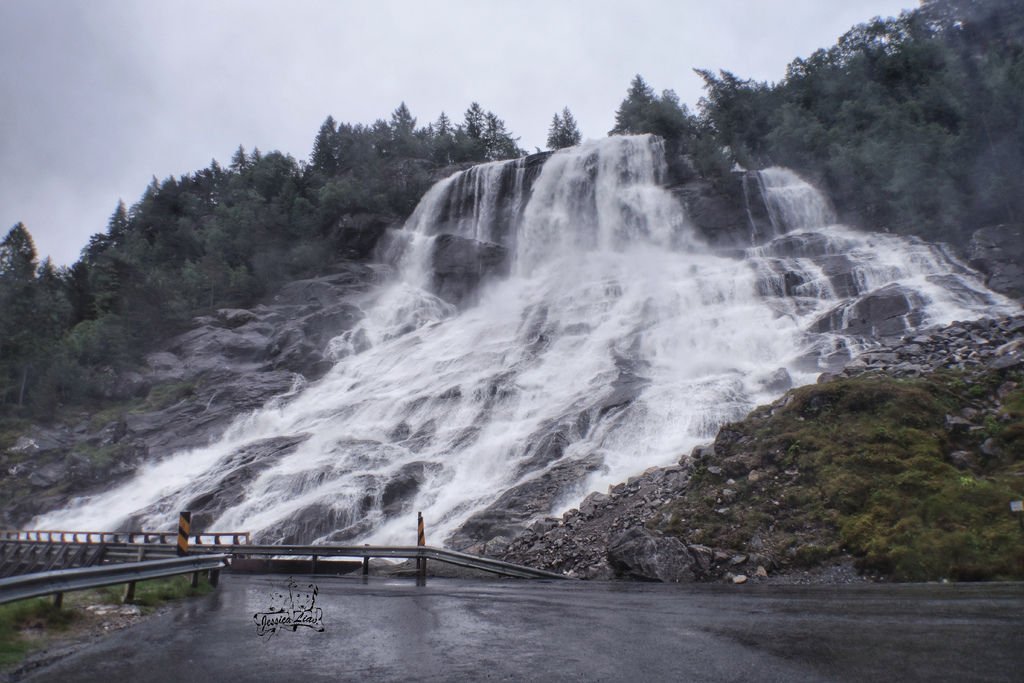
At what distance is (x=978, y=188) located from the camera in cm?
4425

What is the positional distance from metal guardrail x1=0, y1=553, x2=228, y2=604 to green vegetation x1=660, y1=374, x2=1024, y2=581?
1048 cm

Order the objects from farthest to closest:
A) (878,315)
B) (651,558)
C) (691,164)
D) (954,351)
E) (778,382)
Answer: (691,164)
(878,315)
(778,382)
(954,351)
(651,558)

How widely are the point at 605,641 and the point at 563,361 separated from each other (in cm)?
2614

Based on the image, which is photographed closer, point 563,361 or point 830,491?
point 830,491

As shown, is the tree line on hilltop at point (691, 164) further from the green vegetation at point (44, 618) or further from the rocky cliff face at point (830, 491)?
the green vegetation at point (44, 618)

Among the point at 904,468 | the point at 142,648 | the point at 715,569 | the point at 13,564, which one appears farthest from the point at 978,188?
the point at 13,564

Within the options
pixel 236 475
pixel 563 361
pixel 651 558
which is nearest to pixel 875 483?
pixel 651 558

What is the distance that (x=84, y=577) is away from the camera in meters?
8.92

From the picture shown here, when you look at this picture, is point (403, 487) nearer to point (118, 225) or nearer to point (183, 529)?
point (183, 529)

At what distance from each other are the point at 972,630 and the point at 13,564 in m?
29.1

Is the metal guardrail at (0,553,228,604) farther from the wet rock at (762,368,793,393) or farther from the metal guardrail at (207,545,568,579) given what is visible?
the wet rock at (762,368,793,393)

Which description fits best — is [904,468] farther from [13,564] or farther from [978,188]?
[978,188]

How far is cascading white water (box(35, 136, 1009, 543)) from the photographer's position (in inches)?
949

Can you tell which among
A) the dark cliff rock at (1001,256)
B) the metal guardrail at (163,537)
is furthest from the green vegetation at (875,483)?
the dark cliff rock at (1001,256)
